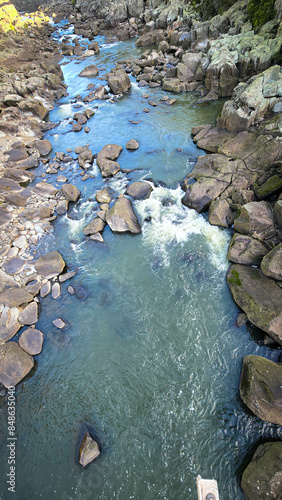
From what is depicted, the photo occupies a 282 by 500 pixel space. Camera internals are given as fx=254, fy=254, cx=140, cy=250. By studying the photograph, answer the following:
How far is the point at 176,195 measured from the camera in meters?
14.9

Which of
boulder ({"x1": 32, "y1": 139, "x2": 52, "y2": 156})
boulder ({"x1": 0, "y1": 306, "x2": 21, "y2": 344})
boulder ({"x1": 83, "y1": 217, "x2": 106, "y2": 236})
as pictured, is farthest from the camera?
boulder ({"x1": 32, "y1": 139, "x2": 52, "y2": 156})

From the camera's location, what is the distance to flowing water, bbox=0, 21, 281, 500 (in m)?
7.25

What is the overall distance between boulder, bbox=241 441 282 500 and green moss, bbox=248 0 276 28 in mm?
28572

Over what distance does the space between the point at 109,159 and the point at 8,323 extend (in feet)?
40.9

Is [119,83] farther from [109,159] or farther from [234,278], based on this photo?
[234,278]

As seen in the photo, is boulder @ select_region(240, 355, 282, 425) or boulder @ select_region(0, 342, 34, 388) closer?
boulder @ select_region(240, 355, 282, 425)

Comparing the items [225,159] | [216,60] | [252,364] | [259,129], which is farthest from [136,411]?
[216,60]

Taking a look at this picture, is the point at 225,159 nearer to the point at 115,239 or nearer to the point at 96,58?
the point at 115,239

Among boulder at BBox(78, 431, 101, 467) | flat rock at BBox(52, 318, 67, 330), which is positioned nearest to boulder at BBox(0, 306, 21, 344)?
flat rock at BBox(52, 318, 67, 330)

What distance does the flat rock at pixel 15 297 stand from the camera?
10719 millimetres

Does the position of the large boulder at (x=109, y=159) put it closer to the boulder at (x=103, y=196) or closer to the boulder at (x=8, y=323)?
the boulder at (x=103, y=196)

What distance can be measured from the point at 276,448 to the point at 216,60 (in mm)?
26175

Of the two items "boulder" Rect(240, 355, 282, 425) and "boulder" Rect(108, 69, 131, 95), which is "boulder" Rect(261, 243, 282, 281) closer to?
"boulder" Rect(240, 355, 282, 425)

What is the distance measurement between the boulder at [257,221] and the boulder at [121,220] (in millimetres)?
5080
